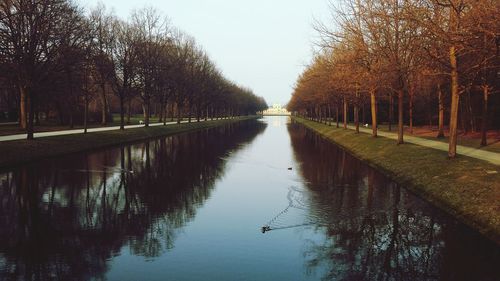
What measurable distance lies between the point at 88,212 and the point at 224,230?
4874 millimetres

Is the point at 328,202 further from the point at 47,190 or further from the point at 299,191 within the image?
the point at 47,190

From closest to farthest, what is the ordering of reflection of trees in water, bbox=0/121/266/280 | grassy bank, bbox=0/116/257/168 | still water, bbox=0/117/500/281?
1. still water, bbox=0/117/500/281
2. reflection of trees in water, bbox=0/121/266/280
3. grassy bank, bbox=0/116/257/168

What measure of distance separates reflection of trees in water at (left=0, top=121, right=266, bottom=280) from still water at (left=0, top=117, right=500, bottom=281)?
41 mm

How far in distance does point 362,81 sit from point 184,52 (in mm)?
51112

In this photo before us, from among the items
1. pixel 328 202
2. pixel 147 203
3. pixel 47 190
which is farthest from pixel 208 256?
pixel 47 190

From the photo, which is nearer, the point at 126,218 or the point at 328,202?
the point at 126,218

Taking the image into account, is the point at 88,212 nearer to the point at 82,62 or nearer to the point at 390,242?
the point at 390,242

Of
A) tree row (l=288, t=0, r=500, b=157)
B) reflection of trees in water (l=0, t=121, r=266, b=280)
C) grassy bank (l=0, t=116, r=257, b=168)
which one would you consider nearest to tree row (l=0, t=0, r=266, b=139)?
grassy bank (l=0, t=116, r=257, b=168)

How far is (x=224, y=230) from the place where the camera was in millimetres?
13078

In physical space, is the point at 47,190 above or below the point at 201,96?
below

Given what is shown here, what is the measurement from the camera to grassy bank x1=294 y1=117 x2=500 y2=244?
1347 cm

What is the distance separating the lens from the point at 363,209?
15.6 m

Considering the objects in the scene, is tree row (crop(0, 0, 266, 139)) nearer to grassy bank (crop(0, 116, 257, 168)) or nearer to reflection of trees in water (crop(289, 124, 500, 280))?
grassy bank (crop(0, 116, 257, 168))

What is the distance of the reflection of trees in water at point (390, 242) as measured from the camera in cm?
980
